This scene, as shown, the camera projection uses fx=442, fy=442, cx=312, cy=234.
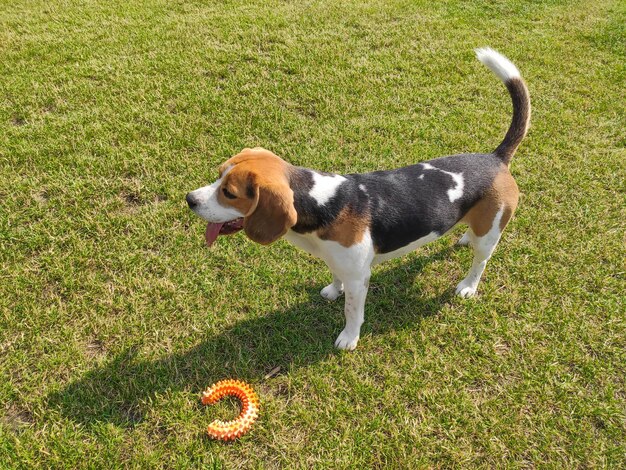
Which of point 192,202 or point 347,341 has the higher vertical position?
point 192,202

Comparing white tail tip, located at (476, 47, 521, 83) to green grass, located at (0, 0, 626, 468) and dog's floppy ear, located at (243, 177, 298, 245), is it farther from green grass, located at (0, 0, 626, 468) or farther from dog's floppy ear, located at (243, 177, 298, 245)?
dog's floppy ear, located at (243, 177, 298, 245)

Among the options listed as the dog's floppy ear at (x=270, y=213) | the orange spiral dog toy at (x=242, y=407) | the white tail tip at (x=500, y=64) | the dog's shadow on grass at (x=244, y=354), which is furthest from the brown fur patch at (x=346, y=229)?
the white tail tip at (x=500, y=64)

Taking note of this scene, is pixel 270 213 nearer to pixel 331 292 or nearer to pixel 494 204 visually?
pixel 331 292

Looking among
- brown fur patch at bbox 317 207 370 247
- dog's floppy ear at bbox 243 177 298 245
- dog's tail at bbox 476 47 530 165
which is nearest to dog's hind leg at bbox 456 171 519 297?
dog's tail at bbox 476 47 530 165

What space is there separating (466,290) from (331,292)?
4.15 ft

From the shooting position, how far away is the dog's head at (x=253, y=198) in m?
Answer: 2.73

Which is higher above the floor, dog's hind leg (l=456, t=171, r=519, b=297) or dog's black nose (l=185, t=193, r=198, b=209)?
dog's black nose (l=185, t=193, r=198, b=209)

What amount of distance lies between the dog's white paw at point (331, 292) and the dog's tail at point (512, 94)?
179 cm

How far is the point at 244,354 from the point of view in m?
3.64

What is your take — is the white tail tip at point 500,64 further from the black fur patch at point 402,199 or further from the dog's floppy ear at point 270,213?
the dog's floppy ear at point 270,213

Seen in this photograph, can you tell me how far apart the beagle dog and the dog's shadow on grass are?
312 millimetres

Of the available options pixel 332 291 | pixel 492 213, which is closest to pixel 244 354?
pixel 332 291

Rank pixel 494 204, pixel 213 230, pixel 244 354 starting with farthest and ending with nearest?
pixel 244 354
pixel 494 204
pixel 213 230

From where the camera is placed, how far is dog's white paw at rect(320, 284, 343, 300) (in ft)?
13.2
